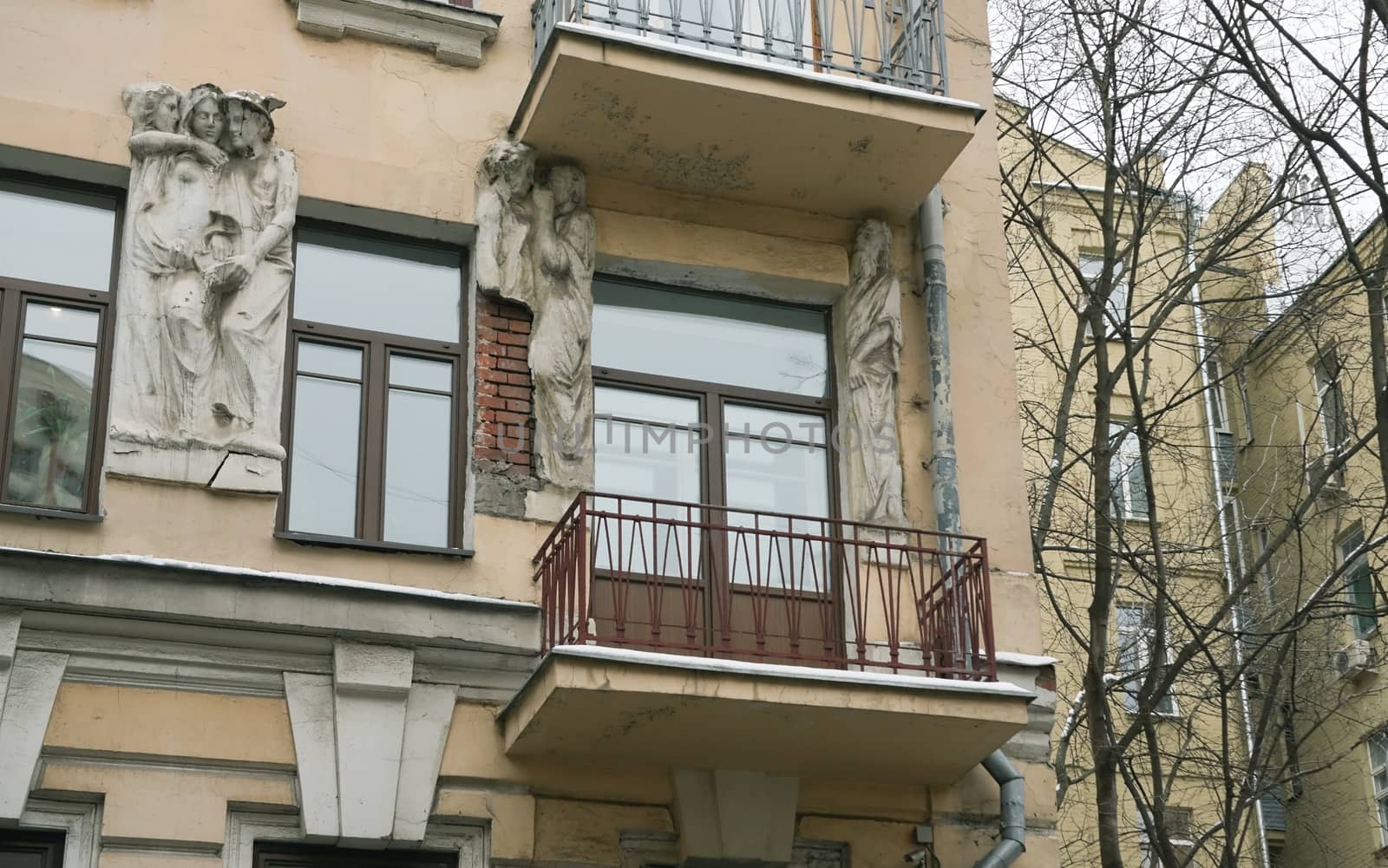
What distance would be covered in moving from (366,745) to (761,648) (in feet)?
6.07

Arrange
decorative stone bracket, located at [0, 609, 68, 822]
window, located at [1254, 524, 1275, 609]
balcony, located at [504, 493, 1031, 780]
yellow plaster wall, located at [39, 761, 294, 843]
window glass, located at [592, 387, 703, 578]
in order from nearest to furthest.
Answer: decorative stone bracket, located at [0, 609, 68, 822] → yellow plaster wall, located at [39, 761, 294, 843] → balcony, located at [504, 493, 1031, 780] → window glass, located at [592, 387, 703, 578] → window, located at [1254, 524, 1275, 609]

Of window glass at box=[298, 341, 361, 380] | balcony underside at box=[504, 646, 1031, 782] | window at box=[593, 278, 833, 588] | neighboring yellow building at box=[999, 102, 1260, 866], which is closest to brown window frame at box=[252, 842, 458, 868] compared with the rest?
balcony underside at box=[504, 646, 1031, 782]

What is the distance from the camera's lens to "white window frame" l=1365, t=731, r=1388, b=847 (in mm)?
20562

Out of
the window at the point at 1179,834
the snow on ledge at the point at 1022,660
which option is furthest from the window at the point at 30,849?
the window at the point at 1179,834

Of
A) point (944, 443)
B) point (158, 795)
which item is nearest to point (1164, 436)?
point (944, 443)

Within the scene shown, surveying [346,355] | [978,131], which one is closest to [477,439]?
[346,355]

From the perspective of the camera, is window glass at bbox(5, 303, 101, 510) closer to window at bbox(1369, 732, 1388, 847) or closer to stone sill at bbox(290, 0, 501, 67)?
stone sill at bbox(290, 0, 501, 67)

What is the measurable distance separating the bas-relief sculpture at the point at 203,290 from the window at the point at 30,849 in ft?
5.43

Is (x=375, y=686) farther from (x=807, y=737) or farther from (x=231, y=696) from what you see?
(x=807, y=737)

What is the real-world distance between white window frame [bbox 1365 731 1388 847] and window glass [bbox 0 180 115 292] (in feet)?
50.7

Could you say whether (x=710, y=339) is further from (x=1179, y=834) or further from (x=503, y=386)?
(x=1179, y=834)

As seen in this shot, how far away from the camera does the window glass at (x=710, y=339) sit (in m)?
10.1

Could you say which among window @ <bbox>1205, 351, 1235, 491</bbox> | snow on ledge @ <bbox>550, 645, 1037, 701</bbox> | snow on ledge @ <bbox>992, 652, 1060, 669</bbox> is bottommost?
snow on ledge @ <bbox>550, 645, 1037, 701</bbox>

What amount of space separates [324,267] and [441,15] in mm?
1498
